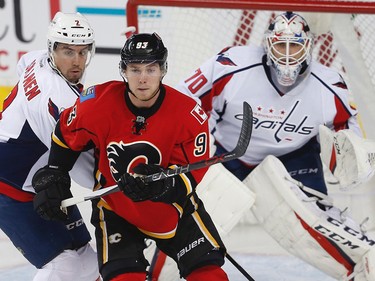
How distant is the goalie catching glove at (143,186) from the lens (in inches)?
93.0

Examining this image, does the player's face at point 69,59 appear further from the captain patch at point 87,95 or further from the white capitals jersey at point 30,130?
the captain patch at point 87,95

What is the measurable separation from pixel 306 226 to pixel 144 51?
1139mm

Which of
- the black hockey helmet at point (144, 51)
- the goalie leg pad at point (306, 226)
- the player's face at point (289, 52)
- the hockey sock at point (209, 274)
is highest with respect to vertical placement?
the black hockey helmet at point (144, 51)

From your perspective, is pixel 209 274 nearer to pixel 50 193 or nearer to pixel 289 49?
pixel 50 193

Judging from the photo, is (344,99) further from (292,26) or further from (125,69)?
(125,69)

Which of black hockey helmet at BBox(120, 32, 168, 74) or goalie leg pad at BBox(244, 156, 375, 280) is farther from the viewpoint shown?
goalie leg pad at BBox(244, 156, 375, 280)

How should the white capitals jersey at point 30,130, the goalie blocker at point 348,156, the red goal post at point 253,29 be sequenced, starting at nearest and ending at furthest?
the white capitals jersey at point 30,130 → the goalie blocker at point 348,156 → the red goal post at point 253,29

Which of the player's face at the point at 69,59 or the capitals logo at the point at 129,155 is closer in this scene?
the capitals logo at the point at 129,155

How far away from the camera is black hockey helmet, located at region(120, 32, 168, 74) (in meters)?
2.45

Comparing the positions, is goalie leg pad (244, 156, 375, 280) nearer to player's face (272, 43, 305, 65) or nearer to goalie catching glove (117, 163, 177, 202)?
player's face (272, 43, 305, 65)

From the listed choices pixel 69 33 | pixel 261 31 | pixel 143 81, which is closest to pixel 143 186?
pixel 143 81

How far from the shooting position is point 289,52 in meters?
3.18

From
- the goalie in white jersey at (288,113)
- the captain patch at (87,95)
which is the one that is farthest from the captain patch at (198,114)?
the goalie in white jersey at (288,113)

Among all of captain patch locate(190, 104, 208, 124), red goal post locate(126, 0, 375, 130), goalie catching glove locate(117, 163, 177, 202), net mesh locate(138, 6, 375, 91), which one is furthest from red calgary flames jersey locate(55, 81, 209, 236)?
net mesh locate(138, 6, 375, 91)
